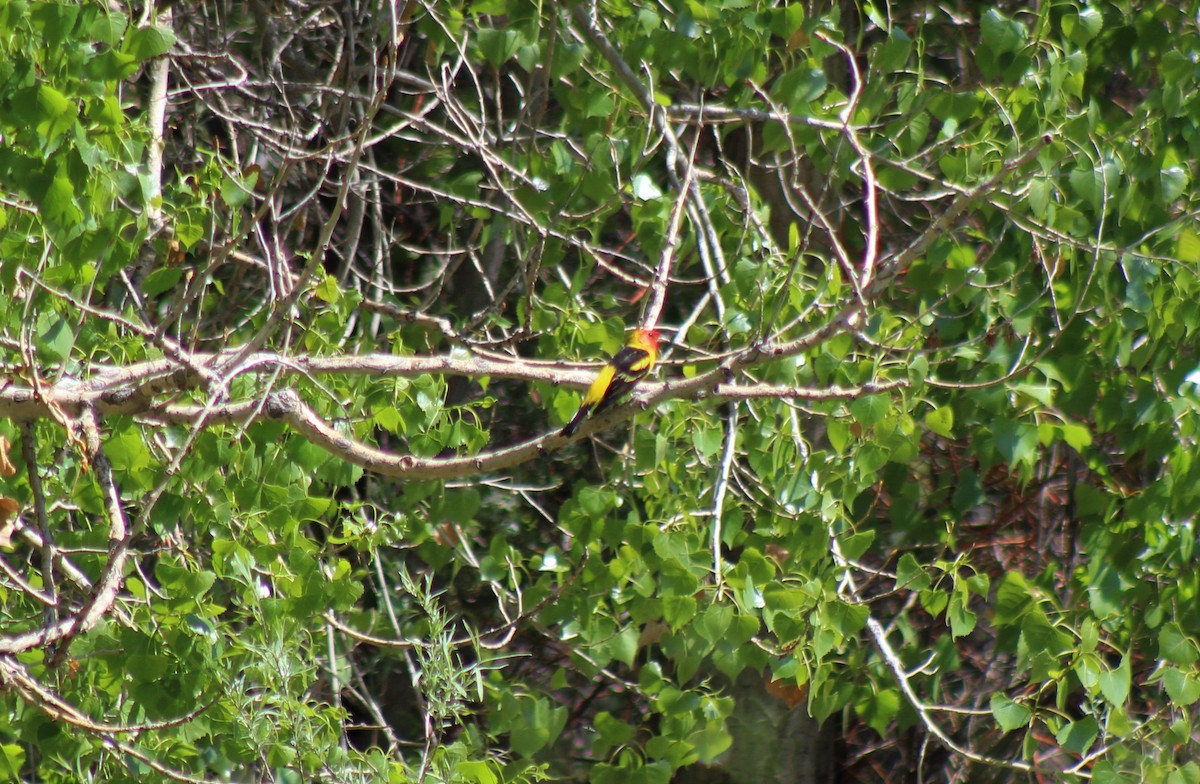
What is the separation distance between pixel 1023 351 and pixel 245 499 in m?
2.21

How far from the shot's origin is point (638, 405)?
297 centimetres

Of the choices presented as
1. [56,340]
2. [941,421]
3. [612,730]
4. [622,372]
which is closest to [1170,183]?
[941,421]

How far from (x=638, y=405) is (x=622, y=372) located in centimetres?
57

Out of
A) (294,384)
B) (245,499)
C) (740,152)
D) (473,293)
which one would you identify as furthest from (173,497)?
(740,152)

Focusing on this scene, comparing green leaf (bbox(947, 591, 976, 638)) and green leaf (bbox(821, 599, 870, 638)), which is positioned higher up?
green leaf (bbox(821, 599, 870, 638))

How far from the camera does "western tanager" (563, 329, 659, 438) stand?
3.45 meters

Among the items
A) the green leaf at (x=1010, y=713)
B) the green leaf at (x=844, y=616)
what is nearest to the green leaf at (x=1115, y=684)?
the green leaf at (x=1010, y=713)

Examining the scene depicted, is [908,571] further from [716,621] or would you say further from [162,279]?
[162,279]

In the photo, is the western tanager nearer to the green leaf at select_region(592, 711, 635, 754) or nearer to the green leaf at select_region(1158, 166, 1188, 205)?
the green leaf at select_region(592, 711, 635, 754)

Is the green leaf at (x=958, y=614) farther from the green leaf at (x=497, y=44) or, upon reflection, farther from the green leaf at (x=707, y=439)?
the green leaf at (x=497, y=44)

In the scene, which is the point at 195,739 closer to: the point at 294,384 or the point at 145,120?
the point at 294,384

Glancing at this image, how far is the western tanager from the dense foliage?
0.17 m

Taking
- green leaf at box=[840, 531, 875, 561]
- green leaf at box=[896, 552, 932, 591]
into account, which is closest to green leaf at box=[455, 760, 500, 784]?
green leaf at box=[840, 531, 875, 561]

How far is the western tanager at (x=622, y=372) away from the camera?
11.3ft
